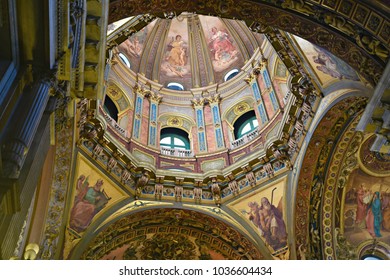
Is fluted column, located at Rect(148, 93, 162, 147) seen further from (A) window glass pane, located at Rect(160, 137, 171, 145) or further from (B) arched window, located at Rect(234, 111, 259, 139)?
(B) arched window, located at Rect(234, 111, 259, 139)

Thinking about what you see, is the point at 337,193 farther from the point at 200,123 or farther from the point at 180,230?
the point at 200,123

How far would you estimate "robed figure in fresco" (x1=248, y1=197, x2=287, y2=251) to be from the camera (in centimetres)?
1455

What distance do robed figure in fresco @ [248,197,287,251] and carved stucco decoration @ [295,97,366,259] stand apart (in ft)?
1.87

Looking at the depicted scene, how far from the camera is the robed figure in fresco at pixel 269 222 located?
14.6 meters

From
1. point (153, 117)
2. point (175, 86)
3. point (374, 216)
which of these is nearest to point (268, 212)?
point (374, 216)

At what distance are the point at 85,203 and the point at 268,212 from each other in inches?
238

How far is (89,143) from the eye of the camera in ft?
46.1

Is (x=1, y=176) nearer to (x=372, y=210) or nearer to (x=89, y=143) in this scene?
(x=89, y=143)

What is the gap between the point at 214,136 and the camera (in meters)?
18.1

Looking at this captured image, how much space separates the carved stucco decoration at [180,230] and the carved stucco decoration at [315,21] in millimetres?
7497

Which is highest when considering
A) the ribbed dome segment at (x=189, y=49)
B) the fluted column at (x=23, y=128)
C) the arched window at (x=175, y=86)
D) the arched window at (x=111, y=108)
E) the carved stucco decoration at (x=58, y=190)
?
the ribbed dome segment at (x=189, y=49)

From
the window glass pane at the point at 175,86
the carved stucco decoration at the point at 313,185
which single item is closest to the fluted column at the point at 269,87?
the carved stucco decoration at the point at 313,185

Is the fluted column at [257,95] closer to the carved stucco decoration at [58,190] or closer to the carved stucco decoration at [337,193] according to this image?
the carved stucco decoration at [337,193]

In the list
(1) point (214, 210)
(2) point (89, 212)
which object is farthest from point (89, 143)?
(1) point (214, 210)
